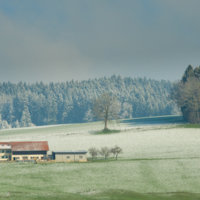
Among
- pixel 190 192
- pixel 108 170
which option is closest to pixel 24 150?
pixel 108 170

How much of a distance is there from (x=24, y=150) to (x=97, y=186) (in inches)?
1094

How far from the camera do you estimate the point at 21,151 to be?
245 ft

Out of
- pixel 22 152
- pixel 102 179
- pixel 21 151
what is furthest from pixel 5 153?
pixel 102 179

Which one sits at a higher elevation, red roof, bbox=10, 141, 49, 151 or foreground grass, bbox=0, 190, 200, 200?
red roof, bbox=10, 141, 49, 151

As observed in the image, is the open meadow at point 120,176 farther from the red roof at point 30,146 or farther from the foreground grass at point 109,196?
the red roof at point 30,146

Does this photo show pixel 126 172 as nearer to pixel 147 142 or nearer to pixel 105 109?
pixel 147 142

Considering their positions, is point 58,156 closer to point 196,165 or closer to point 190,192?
point 196,165

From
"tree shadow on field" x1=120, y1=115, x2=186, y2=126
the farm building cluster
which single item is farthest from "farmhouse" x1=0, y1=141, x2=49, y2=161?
"tree shadow on field" x1=120, y1=115, x2=186, y2=126

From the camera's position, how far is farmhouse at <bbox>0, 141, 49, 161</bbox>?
74.5 metres

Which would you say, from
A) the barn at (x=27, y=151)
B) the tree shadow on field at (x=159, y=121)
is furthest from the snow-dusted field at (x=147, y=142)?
the tree shadow on field at (x=159, y=121)

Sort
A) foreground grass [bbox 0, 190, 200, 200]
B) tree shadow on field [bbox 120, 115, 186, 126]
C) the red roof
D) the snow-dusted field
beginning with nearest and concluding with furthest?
foreground grass [bbox 0, 190, 200, 200] < the red roof < the snow-dusted field < tree shadow on field [bbox 120, 115, 186, 126]

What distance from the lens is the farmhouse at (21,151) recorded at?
74500 mm

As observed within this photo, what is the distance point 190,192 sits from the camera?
47.2 metres

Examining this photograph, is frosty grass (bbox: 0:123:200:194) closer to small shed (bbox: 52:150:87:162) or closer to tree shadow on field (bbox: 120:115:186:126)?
small shed (bbox: 52:150:87:162)
